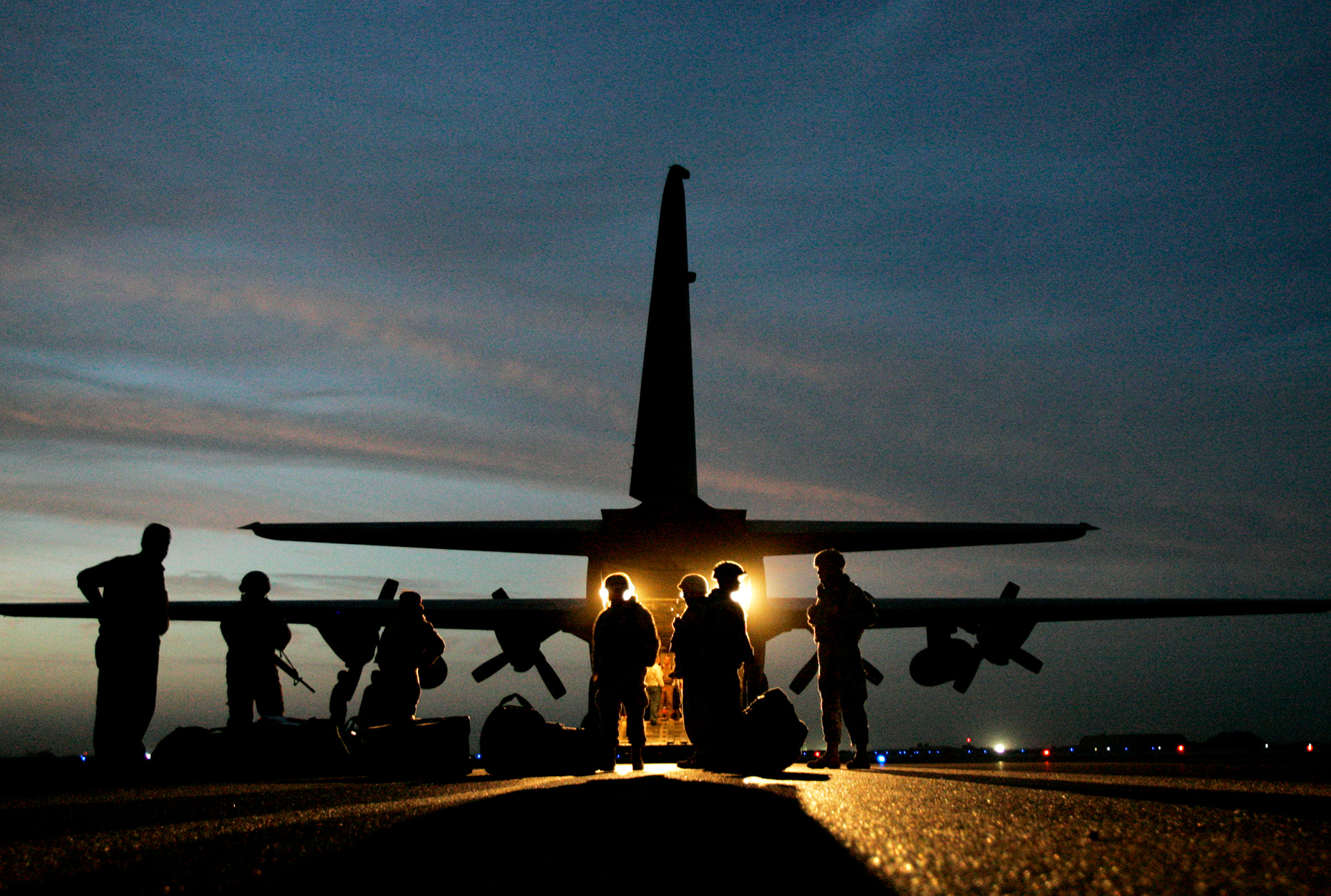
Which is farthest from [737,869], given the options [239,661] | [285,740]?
[239,661]

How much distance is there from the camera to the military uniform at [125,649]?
8867 mm

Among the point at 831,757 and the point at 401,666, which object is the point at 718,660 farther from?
the point at 401,666

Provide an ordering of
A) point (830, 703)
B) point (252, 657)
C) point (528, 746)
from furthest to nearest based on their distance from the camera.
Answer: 1. point (252, 657)
2. point (830, 703)
3. point (528, 746)

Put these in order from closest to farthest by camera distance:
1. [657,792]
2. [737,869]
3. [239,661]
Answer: [737,869] < [657,792] < [239,661]

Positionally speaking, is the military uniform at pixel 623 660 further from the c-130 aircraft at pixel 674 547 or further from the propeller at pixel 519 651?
the propeller at pixel 519 651

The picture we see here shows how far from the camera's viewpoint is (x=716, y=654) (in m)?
9.99

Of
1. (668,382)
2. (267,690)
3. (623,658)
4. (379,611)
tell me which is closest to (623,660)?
(623,658)

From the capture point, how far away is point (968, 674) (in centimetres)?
2105

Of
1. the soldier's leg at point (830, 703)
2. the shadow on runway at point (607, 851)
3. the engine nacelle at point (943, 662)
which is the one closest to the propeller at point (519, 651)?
the engine nacelle at point (943, 662)

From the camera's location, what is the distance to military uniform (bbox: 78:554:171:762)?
29.1 ft

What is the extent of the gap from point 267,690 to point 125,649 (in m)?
2.97

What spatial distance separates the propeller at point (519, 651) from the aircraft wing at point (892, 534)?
5.83 metres

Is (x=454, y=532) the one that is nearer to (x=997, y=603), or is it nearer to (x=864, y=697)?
(x=864, y=697)

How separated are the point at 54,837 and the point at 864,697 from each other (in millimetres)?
7701
